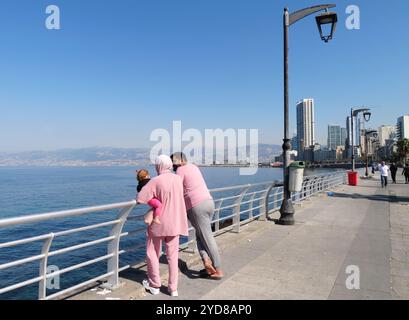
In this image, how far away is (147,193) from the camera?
13.9ft

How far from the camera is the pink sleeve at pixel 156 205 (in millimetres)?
4211

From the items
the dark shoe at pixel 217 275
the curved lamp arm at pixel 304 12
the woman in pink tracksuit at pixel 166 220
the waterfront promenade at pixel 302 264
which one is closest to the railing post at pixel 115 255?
the waterfront promenade at pixel 302 264

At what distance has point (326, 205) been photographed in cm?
1395

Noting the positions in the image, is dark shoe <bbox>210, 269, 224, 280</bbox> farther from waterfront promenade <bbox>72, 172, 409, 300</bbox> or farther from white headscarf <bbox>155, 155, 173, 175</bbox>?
white headscarf <bbox>155, 155, 173, 175</bbox>

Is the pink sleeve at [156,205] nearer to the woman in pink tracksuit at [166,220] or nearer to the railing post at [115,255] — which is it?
the woman in pink tracksuit at [166,220]

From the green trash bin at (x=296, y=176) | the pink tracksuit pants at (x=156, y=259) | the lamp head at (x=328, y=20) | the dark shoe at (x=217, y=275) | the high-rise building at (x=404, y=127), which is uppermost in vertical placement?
the high-rise building at (x=404, y=127)

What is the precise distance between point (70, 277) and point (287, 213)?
7.66m

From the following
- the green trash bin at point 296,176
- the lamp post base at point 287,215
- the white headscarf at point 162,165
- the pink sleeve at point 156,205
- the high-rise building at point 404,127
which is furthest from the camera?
the high-rise building at point 404,127

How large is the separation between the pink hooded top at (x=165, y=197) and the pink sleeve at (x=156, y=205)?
0.12 ft

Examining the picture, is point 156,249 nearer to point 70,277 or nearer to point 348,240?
point 348,240

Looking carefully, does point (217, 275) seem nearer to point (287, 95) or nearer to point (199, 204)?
point (199, 204)

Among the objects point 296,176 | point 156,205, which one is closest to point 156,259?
point 156,205

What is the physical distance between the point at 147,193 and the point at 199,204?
935 mm
